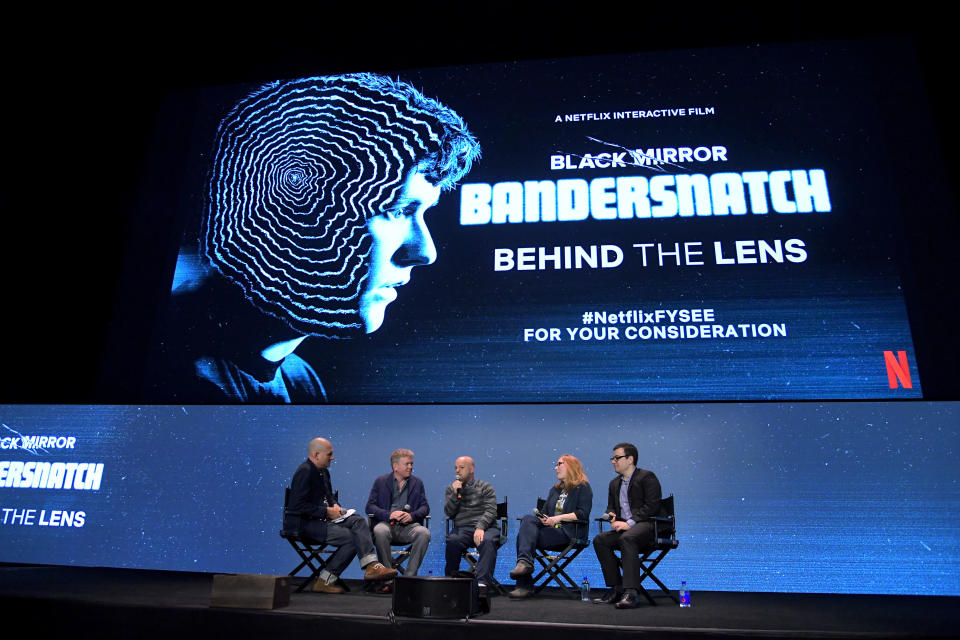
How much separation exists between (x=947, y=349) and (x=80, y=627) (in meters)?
4.87

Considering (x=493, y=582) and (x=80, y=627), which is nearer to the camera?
(x=80, y=627)

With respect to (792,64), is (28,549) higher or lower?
lower

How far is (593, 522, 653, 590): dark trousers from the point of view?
3422mm

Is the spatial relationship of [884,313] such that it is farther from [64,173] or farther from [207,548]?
[64,173]

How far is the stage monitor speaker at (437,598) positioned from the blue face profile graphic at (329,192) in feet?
6.79

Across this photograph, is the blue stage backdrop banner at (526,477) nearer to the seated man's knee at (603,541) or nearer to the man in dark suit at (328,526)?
the man in dark suit at (328,526)

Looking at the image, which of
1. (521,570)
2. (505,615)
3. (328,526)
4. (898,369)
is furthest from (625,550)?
(898,369)

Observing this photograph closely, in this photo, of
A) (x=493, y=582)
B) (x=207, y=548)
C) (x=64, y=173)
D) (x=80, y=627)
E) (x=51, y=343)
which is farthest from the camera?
(x=64, y=173)

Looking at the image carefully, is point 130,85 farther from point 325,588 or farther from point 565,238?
point 325,588

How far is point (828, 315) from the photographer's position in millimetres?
4184

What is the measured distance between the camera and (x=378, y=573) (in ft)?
12.3

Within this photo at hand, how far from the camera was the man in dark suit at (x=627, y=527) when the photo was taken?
3.43 meters

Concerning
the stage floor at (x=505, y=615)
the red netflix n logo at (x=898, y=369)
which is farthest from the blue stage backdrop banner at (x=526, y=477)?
the stage floor at (x=505, y=615)

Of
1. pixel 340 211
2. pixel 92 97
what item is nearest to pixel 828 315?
pixel 340 211
